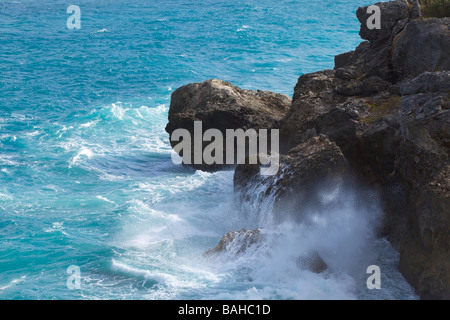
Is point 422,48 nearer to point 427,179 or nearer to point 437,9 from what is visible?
point 437,9

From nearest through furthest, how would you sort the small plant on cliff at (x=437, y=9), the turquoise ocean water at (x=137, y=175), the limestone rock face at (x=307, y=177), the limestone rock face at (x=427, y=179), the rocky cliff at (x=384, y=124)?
the limestone rock face at (x=427, y=179) → the rocky cliff at (x=384, y=124) → the turquoise ocean water at (x=137, y=175) → the limestone rock face at (x=307, y=177) → the small plant on cliff at (x=437, y=9)

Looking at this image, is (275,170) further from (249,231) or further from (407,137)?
(407,137)

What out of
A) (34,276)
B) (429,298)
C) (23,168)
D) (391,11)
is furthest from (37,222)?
(391,11)

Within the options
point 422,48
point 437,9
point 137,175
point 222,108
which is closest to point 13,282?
point 137,175

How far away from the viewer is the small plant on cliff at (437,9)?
47.9 feet

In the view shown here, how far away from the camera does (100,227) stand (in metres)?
14.4

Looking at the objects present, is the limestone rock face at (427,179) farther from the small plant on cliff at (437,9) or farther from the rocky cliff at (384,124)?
the small plant on cliff at (437,9)

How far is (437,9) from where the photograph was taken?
578 inches

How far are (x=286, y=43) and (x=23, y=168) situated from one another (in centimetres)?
2093

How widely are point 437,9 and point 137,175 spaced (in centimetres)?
967

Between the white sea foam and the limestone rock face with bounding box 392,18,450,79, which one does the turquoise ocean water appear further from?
the limestone rock face with bounding box 392,18,450,79

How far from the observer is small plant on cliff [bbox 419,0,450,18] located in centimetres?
1459

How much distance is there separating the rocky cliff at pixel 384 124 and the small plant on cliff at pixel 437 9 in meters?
0.26

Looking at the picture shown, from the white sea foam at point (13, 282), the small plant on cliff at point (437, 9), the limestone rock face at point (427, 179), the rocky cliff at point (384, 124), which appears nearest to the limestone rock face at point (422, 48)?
the rocky cliff at point (384, 124)
